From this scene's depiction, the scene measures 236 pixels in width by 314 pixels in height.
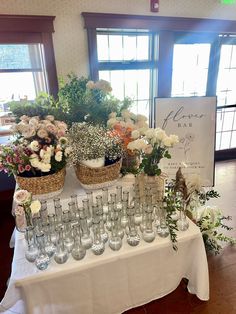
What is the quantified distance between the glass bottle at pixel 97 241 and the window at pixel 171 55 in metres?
2.33

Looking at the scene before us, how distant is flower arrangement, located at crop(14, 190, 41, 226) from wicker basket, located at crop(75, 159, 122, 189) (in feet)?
1.11

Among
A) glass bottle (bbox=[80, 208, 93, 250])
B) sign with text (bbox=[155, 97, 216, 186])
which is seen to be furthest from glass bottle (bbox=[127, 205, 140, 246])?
sign with text (bbox=[155, 97, 216, 186])

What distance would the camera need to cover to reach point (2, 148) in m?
1.34

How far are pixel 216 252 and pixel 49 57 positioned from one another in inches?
111

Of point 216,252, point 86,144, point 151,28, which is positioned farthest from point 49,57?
point 216,252

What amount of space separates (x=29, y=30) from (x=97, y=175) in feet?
7.04

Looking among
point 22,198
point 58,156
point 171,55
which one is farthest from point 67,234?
point 171,55

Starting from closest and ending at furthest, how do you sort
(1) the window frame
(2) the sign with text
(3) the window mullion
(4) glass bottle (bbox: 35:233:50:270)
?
(4) glass bottle (bbox: 35:233:50:270), (2) the sign with text, (1) the window frame, (3) the window mullion

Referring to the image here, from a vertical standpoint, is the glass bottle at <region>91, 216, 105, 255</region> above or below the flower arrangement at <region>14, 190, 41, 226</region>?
below

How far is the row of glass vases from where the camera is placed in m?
1.17

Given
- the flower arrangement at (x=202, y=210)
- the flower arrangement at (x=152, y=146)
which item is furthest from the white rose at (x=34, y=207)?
the flower arrangement at (x=202, y=210)

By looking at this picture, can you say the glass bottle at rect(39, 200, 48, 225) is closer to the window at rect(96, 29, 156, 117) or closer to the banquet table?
the banquet table

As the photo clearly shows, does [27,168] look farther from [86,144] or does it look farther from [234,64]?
[234,64]

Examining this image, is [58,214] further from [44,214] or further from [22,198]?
[22,198]
